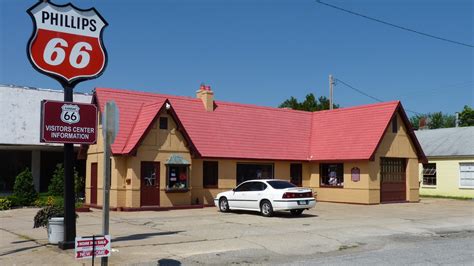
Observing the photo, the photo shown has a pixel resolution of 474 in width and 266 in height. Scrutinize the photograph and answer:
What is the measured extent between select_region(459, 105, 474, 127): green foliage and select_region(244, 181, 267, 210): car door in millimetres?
56299

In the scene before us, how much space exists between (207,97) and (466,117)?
5174cm

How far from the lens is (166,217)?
869 inches

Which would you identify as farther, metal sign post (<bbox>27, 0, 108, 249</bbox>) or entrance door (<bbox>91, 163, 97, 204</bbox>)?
entrance door (<bbox>91, 163, 97, 204</bbox>)

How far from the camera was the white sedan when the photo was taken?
Answer: 21.5 meters

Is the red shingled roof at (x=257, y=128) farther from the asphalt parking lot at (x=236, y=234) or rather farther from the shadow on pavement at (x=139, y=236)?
the shadow on pavement at (x=139, y=236)

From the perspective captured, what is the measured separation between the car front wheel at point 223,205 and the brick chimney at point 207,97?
310 inches

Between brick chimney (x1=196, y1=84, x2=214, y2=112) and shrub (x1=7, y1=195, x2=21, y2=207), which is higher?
brick chimney (x1=196, y1=84, x2=214, y2=112)

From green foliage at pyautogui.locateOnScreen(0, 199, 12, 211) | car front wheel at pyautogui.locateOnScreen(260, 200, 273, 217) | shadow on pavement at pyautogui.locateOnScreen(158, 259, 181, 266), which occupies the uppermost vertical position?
car front wheel at pyautogui.locateOnScreen(260, 200, 273, 217)

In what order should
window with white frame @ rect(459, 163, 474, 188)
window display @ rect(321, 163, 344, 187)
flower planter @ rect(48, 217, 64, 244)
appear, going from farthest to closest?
window with white frame @ rect(459, 163, 474, 188) → window display @ rect(321, 163, 344, 187) → flower planter @ rect(48, 217, 64, 244)

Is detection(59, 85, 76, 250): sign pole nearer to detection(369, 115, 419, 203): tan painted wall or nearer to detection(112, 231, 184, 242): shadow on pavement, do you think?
A: detection(112, 231, 184, 242): shadow on pavement

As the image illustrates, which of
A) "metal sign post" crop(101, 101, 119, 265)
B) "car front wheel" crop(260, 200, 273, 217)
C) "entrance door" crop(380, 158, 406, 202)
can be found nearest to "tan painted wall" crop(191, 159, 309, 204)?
"entrance door" crop(380, 158, 406, 202)

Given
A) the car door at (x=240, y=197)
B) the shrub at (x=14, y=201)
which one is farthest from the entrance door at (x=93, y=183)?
the car door at (x=240, y=197)

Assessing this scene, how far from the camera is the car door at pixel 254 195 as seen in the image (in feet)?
73.8

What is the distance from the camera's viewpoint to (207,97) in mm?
31156
